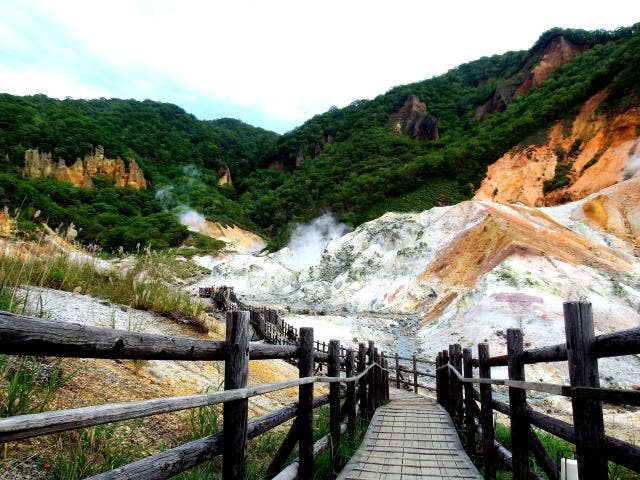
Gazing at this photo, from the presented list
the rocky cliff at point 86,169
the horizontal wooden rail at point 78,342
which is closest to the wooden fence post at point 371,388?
the horizontal wooden rail at point 78,342

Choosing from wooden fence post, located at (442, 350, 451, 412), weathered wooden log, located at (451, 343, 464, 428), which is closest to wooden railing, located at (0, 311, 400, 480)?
weathered wooden log, located at (451, 343, 464, 428)

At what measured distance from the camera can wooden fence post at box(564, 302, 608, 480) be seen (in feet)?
9.46

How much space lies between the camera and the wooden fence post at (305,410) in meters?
4.38

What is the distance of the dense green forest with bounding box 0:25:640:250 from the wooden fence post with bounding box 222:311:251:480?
30.3 m

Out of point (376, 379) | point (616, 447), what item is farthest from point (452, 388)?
point (616, 447)

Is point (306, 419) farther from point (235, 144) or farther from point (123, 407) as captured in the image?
point (235, 144)

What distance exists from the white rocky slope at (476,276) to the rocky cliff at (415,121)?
191 ft

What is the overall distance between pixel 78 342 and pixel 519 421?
13.6 ft

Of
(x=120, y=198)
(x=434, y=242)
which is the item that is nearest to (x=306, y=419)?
(x=434, y=242)

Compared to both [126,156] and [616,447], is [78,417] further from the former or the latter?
[126,156]

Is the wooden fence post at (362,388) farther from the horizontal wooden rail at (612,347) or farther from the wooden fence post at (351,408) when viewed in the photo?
the horizontal wooden rail at (612,347)

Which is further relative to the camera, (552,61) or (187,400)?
(552,61)

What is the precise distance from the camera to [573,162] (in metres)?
49.5

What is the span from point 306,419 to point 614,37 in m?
96.5
